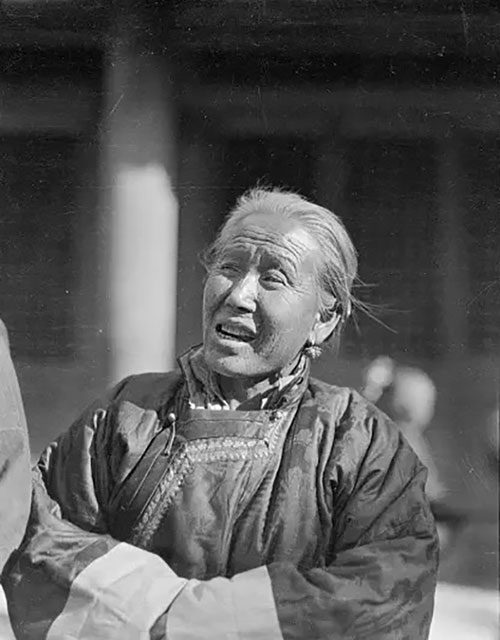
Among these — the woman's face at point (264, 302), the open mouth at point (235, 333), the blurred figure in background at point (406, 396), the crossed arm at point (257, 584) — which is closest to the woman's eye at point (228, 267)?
the woman's face at point (264, 302)

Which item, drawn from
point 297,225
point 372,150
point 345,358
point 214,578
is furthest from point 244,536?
point 372,150

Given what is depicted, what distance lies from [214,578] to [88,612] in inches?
11.2

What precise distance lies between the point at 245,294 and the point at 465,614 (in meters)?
0.86

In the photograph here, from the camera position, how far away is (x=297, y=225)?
8.09 ft

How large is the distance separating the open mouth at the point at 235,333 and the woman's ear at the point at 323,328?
0.14 metres

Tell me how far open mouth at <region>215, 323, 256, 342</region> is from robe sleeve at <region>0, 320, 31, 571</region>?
0.52 metres

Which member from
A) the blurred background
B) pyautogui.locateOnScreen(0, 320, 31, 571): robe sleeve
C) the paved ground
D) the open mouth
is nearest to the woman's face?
the open mouth

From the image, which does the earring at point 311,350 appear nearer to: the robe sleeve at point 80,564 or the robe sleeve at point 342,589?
the robe sleeve at point 342,589

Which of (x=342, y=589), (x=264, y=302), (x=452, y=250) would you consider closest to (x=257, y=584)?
(x=342, y=589)

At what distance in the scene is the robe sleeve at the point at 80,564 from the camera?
2391mm

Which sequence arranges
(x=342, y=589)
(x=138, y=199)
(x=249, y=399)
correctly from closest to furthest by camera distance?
(x=342, y=589) < (x=249, y=399) < (x=138, y=199)

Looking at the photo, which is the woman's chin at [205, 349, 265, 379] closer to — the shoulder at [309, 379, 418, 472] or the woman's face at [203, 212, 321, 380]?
the woman's face at [203, 212, 321, 380]

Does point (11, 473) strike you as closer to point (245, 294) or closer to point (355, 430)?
point (245, 294)

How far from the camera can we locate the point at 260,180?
2.56 m
